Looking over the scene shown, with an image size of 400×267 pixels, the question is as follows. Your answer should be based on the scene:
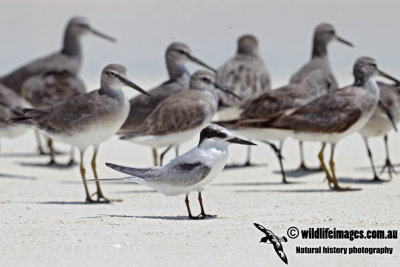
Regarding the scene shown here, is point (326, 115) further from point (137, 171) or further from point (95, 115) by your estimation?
point (137, 171)

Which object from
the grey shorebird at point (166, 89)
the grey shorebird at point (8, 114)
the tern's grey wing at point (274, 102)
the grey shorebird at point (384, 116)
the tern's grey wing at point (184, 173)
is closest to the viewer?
the tern's grey wing at point (184, 173)

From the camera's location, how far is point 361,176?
37.4 ft

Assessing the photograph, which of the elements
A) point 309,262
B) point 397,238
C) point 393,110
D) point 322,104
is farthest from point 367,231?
point 393,110

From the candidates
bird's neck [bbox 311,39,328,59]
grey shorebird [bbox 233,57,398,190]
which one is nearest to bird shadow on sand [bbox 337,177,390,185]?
grey shorebird [bbox 233,57,398,190]

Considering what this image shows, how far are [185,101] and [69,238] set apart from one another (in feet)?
14.8

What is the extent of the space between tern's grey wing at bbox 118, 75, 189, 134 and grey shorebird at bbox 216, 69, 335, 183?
1.25m

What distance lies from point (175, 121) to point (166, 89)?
177cm

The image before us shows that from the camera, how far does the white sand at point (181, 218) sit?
6.03 metres

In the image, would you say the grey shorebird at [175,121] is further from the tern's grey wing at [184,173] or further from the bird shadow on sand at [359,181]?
the tern's grey wing at [184,173]

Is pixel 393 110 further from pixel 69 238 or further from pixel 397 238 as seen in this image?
pixel 69 238

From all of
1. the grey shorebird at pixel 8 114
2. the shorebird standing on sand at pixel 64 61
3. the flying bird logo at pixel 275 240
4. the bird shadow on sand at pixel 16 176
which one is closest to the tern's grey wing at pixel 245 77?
the shorebird standing on sand at pixel 64 61

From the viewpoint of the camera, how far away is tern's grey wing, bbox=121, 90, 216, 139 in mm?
10680

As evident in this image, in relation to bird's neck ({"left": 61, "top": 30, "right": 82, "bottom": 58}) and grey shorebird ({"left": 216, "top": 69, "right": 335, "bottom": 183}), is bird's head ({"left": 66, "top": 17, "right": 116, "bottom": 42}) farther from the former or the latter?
grey shorebird ({"left": 216, "top": 69, "right": 335, "bottom": 183})

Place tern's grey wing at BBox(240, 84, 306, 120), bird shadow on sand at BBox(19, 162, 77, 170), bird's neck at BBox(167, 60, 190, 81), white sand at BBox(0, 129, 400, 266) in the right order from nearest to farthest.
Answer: white sand at BBox(0, 129, 400, 266)
tern's grey wing at BBox(240, 84, 306, 120)
bird's neck at BBox(167, 60, 190, 81)
bird shadow on sand at BBox(19, 162, 77, 170)
